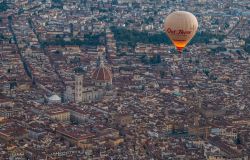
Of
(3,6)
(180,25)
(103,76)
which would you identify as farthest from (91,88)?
(3,6)

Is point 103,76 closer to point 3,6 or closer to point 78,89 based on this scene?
point 78,89

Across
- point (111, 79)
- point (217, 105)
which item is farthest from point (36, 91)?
point (217, 105)

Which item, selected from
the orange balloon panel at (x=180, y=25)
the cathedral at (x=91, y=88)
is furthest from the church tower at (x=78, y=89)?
the orange balloon panel at (x=180, y=25)

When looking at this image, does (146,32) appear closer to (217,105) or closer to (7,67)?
(7,67)

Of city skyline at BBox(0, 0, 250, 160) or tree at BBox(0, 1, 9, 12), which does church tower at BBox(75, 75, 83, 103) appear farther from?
tree at BBox(0, 1, 9, 12)

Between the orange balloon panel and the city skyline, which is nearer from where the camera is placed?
the orange balloon panel

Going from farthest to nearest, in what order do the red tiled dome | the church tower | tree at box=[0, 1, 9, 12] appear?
tree at box=[0, 1, 9, 12]
the red tiled dome
the church tower

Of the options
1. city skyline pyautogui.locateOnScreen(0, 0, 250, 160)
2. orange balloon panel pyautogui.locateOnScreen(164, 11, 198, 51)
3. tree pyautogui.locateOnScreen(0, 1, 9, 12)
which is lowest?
tree pyautogui.locateOnScreen(0, 1, 9, 12)

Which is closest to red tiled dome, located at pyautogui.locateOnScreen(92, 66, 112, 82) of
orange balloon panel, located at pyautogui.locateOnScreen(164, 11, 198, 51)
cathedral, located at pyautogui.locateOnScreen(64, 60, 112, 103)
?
cathedral, located at pyautogui.locateOnScreen(64, 60, 112, 103)
